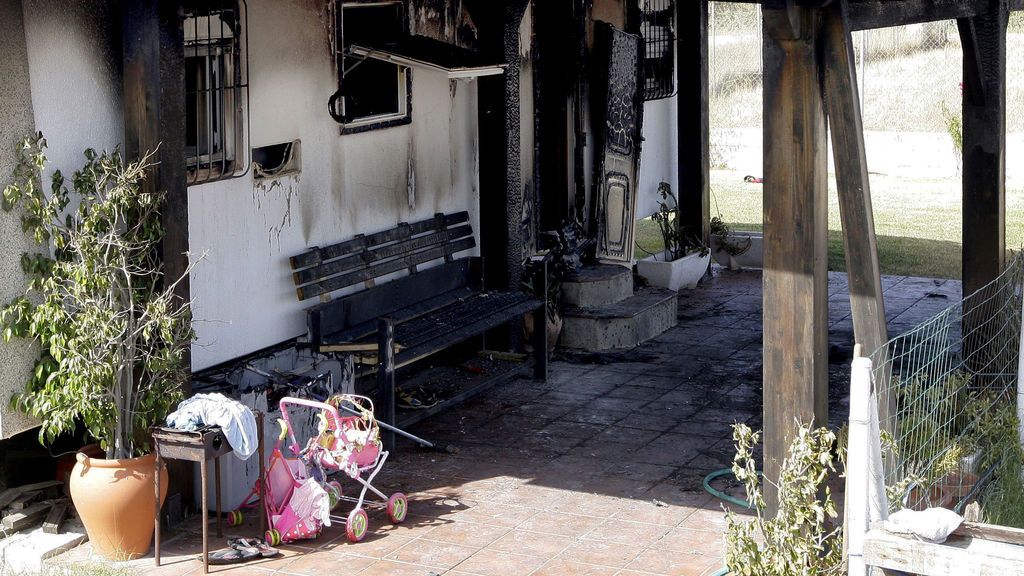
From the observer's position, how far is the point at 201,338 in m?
7.92

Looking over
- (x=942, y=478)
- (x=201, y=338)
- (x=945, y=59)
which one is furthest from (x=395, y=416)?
(x=945, y=59)

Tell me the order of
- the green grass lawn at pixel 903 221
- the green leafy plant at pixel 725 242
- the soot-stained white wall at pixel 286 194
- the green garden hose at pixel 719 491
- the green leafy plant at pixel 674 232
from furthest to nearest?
the green grass lawn at pixel 903 221 → the green leafy plant at pixel 725 242 → the green leafy plant at pixel 674 232 → the soot-stained white wall at pixel 286 194 → the green garden hose at pixel 719 491

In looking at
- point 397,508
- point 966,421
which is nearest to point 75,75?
point 397,508

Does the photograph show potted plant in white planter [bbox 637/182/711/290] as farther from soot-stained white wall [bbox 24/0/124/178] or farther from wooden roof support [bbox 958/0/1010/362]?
soot-stained white wall [bbox 24/0/124/178]

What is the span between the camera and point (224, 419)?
6.43m

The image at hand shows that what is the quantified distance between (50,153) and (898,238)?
12206mm

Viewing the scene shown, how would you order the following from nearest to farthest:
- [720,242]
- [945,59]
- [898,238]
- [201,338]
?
1. [201,338]
2. [720,242]
3. [898,238]
4. [945,59]

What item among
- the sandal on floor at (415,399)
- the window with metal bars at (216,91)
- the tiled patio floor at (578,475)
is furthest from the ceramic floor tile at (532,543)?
the window with metal bars at (216,91)

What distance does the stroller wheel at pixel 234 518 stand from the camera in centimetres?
706

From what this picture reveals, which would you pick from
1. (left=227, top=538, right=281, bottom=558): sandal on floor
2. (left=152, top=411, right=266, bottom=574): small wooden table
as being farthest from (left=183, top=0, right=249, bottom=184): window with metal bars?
(left=227, top=538, right=281, bottom=558): sandal on floor

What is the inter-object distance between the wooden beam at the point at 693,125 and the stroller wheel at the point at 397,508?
25.6 ft

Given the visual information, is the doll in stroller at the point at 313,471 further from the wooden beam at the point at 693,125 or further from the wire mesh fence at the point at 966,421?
the wooden beam at the point at 693,125

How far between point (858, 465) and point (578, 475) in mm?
3263

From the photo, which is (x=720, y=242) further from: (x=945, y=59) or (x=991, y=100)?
(x=945, y=59)
